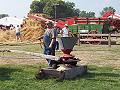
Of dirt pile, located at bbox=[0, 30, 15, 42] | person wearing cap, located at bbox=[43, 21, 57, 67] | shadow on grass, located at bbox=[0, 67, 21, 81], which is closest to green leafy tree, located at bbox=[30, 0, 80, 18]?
dirt pile, located at bbox=[0, 30, 15, 42]

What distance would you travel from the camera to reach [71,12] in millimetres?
114812

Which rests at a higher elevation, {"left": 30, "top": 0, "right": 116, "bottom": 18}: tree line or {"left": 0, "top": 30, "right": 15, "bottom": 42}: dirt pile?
{"left": 30, "top": 0, "right": 116, "bottom": 18}: tree line

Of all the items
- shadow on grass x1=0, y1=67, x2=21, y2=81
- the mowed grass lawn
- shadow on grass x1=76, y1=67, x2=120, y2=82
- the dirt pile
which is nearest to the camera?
the mowed grass lawn

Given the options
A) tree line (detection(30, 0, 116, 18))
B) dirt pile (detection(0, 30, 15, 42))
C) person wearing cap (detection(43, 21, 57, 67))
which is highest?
tree line (detection(30, 0, 116, 18))

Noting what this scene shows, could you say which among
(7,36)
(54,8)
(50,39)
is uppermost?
(54,8)

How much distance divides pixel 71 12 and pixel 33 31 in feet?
241

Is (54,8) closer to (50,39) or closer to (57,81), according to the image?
(50,39)

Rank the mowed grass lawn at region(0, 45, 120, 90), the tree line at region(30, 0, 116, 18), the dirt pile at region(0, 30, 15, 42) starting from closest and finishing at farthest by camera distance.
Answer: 1. the mowed grass lawn at region(0, 45, 120, 90)
2. the dirt pile at region(0, 30, 15, 42)
3. the tree line at region(30, 0, 116, 18)

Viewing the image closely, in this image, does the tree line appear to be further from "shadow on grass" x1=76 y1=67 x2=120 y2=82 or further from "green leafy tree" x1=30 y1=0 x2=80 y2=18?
"shadow on grass" x1=76 y1=67 x2=120 y2=82

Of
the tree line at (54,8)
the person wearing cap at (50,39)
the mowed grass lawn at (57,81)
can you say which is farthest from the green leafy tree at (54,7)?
the mowed grass lawn at (57,81)

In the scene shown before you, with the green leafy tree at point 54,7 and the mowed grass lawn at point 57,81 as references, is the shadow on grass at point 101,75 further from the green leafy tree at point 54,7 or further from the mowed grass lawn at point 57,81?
the green leafy tree at point 54,7

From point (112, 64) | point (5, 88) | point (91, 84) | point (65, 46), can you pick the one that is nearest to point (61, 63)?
point (65, 46)

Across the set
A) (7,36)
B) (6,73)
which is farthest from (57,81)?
(7,36)

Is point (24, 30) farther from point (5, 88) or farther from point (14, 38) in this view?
point (5, 88)
